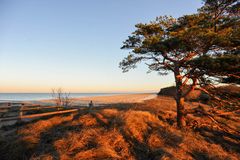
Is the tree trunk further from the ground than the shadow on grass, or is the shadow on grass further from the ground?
the tree trunk

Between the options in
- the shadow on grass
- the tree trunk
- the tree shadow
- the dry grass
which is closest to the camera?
the dry grass

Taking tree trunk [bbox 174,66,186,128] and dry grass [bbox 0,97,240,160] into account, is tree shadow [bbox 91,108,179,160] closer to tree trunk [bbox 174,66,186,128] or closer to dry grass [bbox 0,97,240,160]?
dry grass [bbox 0,97,240,160]

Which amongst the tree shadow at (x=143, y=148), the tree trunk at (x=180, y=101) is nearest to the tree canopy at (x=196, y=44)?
the tree trunk at (x=180, y=101)

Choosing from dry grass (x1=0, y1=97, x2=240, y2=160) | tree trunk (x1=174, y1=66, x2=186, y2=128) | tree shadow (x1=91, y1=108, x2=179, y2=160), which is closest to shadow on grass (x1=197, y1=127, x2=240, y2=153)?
dry grass (x1=0, y1=97, x2=240, y2=160)

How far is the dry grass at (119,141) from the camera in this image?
6234mm

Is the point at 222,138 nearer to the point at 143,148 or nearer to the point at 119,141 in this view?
the point at 143,148

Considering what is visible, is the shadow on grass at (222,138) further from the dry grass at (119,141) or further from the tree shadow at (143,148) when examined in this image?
the tree shadow at (143,148)

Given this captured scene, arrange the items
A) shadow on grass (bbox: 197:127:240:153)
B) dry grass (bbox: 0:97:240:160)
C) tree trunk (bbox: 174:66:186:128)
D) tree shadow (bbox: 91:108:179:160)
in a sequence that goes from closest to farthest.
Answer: dry grass (bbox: 0:97:240:160), tree shadow (bbox: 91:108:179:160), shadow on grass (bbox: 197:127:240:153), tree trunk (bbox: 174:66:186:128)

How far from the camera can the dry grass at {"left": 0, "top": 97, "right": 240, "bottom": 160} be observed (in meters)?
6.23

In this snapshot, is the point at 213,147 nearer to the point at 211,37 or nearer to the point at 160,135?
the point at 160,135

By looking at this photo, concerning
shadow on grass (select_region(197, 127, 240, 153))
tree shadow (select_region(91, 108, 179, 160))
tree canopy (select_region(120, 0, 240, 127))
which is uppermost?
tree canopy (select_region(120, 0, 240, 127))

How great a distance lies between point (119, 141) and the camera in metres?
7.23

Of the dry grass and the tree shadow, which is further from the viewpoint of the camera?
the tree shadow

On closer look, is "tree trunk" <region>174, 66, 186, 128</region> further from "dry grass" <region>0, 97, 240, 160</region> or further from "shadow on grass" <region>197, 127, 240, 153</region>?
"shadow on grass" <region>197, 127, 240, 153</region>
